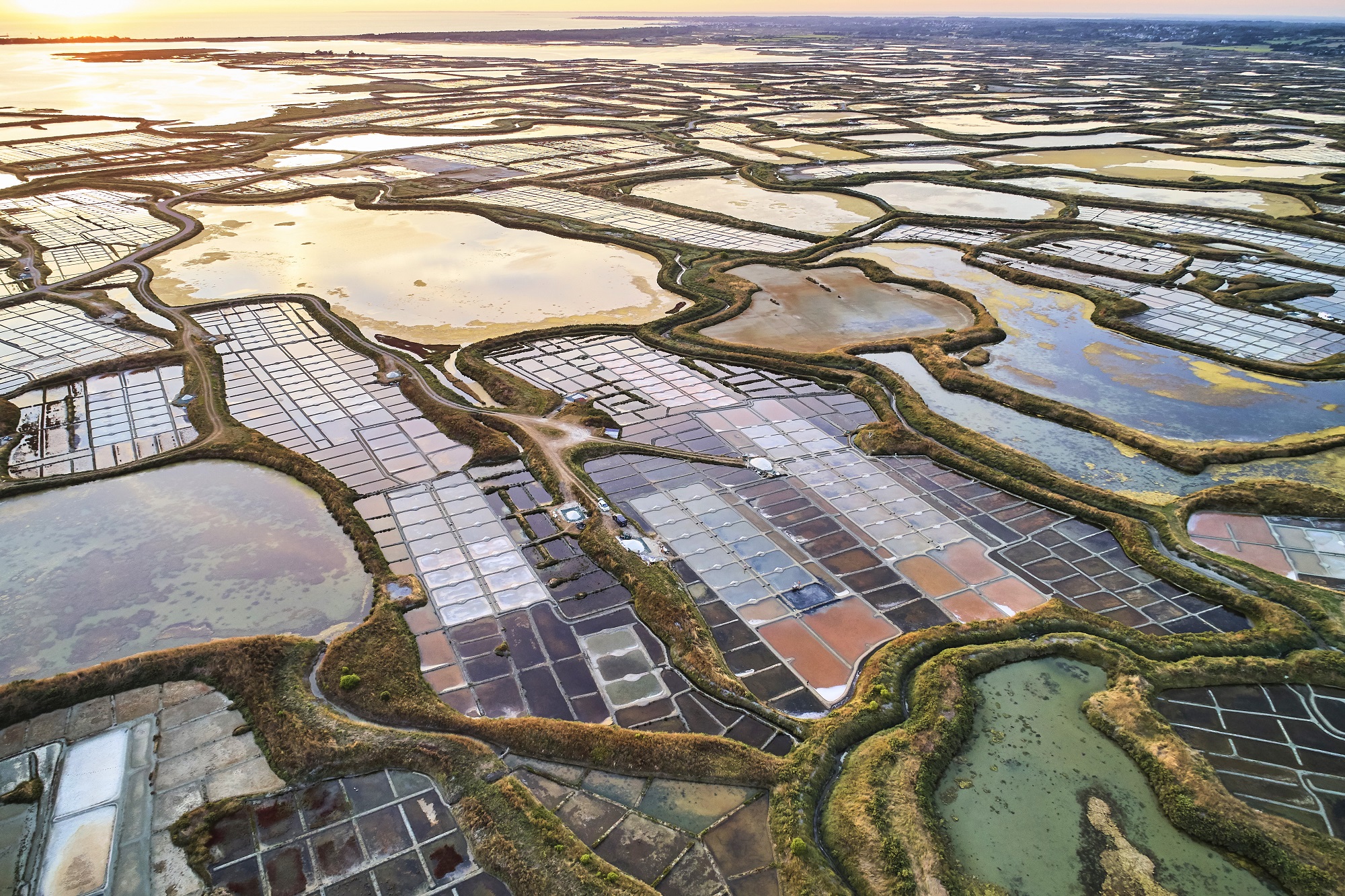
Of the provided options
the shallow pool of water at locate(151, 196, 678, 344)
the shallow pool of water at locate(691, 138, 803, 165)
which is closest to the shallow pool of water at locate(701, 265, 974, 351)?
the shallow pool of water at locate(151, 196, 678, 344)

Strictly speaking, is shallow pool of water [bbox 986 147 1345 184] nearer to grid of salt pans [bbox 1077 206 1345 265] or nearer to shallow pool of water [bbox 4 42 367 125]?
grid of salt pans [bbox 1077 206 1345 265]

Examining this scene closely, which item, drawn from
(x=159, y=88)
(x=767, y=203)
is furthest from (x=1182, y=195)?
(x=159, y=88)

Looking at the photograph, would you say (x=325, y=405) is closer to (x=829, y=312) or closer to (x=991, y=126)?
(x=829, y=312)

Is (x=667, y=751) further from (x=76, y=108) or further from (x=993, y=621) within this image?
(x=76, y=108)

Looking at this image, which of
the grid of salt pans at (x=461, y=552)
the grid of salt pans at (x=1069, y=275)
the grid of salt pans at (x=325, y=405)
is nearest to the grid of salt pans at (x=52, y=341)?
the grid of salt pans at (x=325, y=405)

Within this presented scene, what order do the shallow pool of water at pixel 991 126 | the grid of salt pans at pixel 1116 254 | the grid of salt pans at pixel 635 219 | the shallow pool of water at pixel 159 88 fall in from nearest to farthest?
the grid of salt pans at pixel 1116 254 < the grid of salt pans at pixel 635 219 < the shallow pool of water at pixel 991 126 < the shallow pool of water at pixel 159 88

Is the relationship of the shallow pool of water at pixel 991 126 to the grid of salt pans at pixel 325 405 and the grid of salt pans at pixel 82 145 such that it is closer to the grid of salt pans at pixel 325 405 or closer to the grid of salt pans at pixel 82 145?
the grid of salt pans at pixel 325 405

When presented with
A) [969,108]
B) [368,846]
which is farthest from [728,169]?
[368,846]
